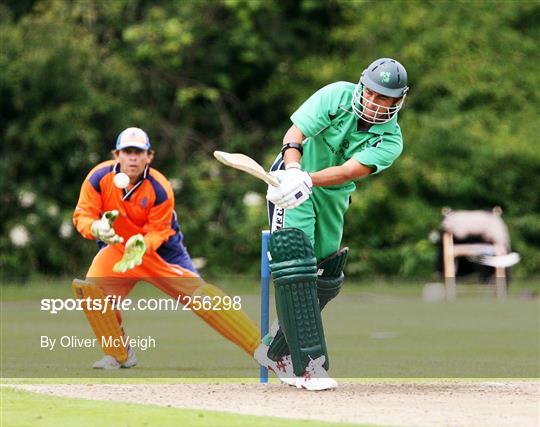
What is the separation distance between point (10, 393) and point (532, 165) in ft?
53.1

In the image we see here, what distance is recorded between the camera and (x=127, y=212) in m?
9.80

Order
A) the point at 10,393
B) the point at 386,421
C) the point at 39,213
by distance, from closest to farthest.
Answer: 1. the point at 386,421
2. the point at 10,393
3. the point at 39,213

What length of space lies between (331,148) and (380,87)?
1.67 feet

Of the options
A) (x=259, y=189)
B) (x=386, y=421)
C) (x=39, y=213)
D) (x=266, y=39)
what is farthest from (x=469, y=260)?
(x=386, y=421)

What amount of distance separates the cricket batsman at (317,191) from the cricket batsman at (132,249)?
1.16 m

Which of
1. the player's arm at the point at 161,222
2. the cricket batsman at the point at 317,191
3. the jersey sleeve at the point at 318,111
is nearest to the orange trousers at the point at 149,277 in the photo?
the player's arm at the point at 161,222

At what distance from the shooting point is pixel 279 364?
8117 mm

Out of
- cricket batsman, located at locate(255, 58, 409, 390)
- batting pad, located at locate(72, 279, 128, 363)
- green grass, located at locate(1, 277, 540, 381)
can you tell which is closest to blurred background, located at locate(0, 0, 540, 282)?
green grass, located at locate(1, 277, 540, 381)

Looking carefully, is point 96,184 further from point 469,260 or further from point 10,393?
point 469,260

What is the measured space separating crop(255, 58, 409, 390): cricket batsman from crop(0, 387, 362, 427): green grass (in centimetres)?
106

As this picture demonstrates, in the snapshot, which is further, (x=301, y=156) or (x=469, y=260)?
(x=469, y=260)

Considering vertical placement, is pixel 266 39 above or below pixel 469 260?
above

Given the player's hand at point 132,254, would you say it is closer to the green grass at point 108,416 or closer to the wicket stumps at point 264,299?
the wicket stumps at point 264,299

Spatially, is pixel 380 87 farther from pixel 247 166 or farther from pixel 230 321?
pixel 230 321
